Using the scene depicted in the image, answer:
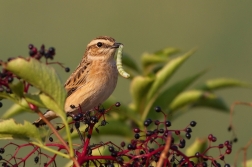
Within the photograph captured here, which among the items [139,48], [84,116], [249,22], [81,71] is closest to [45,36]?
[139,48]

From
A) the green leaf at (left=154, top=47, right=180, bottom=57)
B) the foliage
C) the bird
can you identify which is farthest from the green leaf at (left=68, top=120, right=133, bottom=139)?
the green leaf at (left=154, top=47, right=180, bottom=57)

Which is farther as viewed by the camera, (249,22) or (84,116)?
(249,22)

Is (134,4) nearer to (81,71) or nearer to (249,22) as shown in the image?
(249,22)

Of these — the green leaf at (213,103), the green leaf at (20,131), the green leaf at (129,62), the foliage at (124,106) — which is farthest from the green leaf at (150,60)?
the green leaf at (20,131)

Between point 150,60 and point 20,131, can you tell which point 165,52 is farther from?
point 20,131

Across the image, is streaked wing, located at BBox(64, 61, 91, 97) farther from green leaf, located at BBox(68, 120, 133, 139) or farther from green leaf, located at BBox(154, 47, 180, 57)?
green leaf, located at BBox(154, 47, 180, 57)
